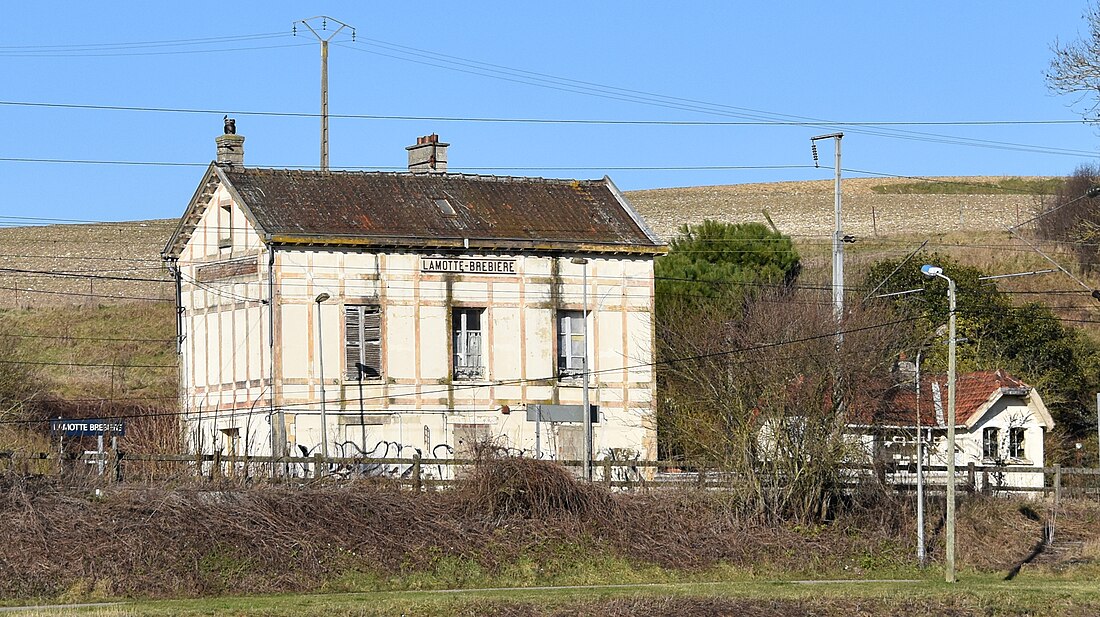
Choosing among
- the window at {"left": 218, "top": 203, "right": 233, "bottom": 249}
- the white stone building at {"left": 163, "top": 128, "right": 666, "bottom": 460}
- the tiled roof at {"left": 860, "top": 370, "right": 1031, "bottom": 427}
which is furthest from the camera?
the window at {"left": 218, "top": 203, "right": 233, "bottom": 249}

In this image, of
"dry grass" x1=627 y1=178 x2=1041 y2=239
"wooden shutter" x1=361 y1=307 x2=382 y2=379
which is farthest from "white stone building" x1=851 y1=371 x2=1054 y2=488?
"dry grass" x1=627 y1=178 x2=1041 y2=239

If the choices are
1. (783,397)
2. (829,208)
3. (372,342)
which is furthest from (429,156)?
(829,208)

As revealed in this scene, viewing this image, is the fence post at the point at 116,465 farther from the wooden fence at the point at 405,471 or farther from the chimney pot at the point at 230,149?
the chimney pot at the point at 230,149

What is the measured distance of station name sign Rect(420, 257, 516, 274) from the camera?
4347cm

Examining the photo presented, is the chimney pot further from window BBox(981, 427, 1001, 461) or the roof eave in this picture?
window BBox(981, 427, 1001, 461)

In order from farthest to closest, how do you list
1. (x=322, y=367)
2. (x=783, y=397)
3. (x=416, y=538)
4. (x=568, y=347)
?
(x=568, y=347) < (x=322, y=367) < (x=783, y=397) < (x=416, y=538)

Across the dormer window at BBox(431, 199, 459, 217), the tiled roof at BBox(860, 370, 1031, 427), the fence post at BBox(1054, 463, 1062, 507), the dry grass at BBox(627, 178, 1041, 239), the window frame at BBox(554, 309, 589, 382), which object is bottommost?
the fence post at BBox(1054, 463, 1062, 507)

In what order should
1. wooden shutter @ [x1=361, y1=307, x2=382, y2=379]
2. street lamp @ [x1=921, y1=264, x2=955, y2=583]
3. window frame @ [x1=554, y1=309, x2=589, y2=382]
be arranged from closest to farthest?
1. street lamp @ [x1=921, y1=264, x2=955, y2=583]
2. wooden shutter @ [x1=361, y1=307, x2=382, y2=379]
3. window frame @ [x1=554, y1=309, x2=589, y2=382]

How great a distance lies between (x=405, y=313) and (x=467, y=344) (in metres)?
2.01

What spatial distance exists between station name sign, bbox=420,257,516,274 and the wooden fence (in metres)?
5.36

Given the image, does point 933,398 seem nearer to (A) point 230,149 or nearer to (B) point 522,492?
(B) point 522,492

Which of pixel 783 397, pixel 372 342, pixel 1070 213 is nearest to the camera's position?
pixel 783 397

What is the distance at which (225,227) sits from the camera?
Answer: 44.7 m

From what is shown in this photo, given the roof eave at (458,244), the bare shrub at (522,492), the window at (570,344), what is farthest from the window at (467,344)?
the bare shrub at (522,492)
